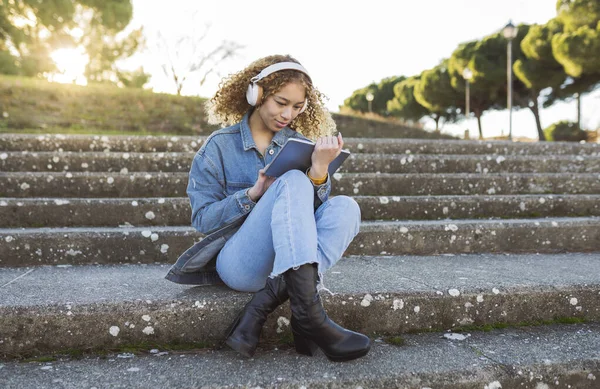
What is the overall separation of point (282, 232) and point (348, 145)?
108 inches

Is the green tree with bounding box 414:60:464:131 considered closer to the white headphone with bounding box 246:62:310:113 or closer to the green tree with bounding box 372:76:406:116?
the green tree with bounding box 372:76:406:116

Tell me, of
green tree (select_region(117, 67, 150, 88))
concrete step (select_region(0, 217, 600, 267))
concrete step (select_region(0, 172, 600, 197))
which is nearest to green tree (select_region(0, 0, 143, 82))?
green tree (select_region(117, 67, 150, 88))

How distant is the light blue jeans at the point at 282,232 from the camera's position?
146cm

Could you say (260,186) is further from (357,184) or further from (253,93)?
(357,184)

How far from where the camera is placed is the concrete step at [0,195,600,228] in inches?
101

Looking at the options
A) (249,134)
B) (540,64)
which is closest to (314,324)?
(249,134)

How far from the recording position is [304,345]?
147 cm

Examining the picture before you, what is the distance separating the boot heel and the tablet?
1.88 feet

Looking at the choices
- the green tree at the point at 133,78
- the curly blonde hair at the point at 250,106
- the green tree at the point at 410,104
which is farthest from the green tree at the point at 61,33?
the green tree at the point at 410,104

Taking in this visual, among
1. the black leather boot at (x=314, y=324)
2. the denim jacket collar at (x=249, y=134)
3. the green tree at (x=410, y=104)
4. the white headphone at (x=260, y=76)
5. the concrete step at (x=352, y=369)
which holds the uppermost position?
the green tree at (x=410, y=104)

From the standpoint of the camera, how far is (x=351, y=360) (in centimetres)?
142

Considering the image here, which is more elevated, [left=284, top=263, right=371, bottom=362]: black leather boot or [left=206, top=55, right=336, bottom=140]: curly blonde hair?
[left=206, top=55, right=336, bottom=140]: curly blonde hair

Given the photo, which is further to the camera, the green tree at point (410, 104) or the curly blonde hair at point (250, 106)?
the green tree at point (410, 104)

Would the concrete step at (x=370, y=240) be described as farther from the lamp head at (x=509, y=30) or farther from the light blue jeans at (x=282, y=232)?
the lamp head at (x=509, y=30)
